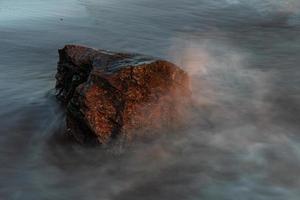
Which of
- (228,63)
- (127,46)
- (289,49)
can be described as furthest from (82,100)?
(289,49)

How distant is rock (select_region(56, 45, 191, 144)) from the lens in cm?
650

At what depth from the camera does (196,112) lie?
24.4 ft

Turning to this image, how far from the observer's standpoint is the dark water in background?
604 centimetres

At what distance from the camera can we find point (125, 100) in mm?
6594

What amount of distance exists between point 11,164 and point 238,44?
6.06 metres

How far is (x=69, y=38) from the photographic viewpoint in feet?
37.8

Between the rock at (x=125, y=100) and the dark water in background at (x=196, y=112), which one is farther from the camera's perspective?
the rock at (x=125, y=100)

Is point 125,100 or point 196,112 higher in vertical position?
point 125,100

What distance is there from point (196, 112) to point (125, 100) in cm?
128

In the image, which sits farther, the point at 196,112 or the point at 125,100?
the point at 196,112

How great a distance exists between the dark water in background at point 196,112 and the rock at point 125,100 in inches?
8.6

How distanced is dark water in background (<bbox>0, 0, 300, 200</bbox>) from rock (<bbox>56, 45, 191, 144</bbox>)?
0.22m

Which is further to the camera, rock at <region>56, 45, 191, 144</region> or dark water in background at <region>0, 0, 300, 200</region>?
rock at <region>56, 45, 191, 144</region>

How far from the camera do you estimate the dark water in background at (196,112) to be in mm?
6043
